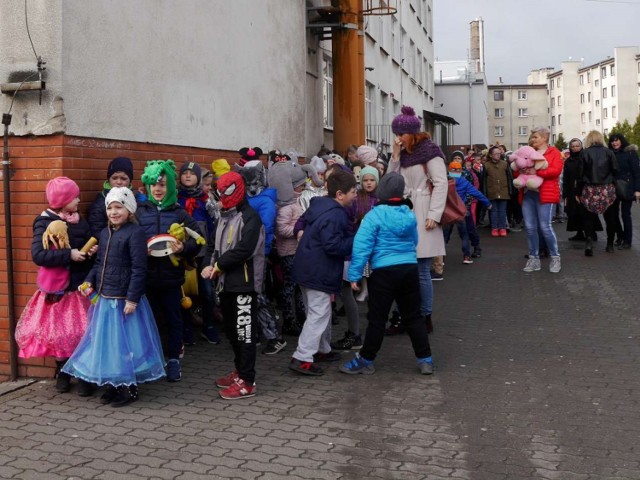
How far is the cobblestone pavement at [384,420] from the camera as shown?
4406 mm

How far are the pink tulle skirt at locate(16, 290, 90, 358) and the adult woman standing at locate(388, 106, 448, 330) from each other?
3164 millimetres

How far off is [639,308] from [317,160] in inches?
167

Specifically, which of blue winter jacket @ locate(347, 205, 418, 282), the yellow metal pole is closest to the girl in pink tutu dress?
blue winter jacket @ locate(347, 205, 418, 282)

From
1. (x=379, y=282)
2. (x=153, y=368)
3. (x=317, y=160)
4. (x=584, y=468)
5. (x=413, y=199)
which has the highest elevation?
(x=317, y=160)

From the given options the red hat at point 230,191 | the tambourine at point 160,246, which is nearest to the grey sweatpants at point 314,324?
the red hat at point 230,191

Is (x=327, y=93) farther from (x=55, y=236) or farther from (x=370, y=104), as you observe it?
(x=55, y=236)

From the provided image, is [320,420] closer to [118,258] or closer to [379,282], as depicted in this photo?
[379,282]

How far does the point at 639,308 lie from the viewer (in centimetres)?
879

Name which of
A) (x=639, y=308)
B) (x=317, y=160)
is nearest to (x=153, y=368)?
(x=317, y=160)

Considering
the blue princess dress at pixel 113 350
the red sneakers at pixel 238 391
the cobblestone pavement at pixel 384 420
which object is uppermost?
the blue princess dress at pixel 113 350

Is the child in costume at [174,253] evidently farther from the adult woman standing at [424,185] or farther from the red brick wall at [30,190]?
the adult woman standing at [424,185]

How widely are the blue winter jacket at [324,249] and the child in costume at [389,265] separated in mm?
163

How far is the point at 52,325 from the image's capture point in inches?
232

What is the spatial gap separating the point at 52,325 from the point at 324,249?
221cm
